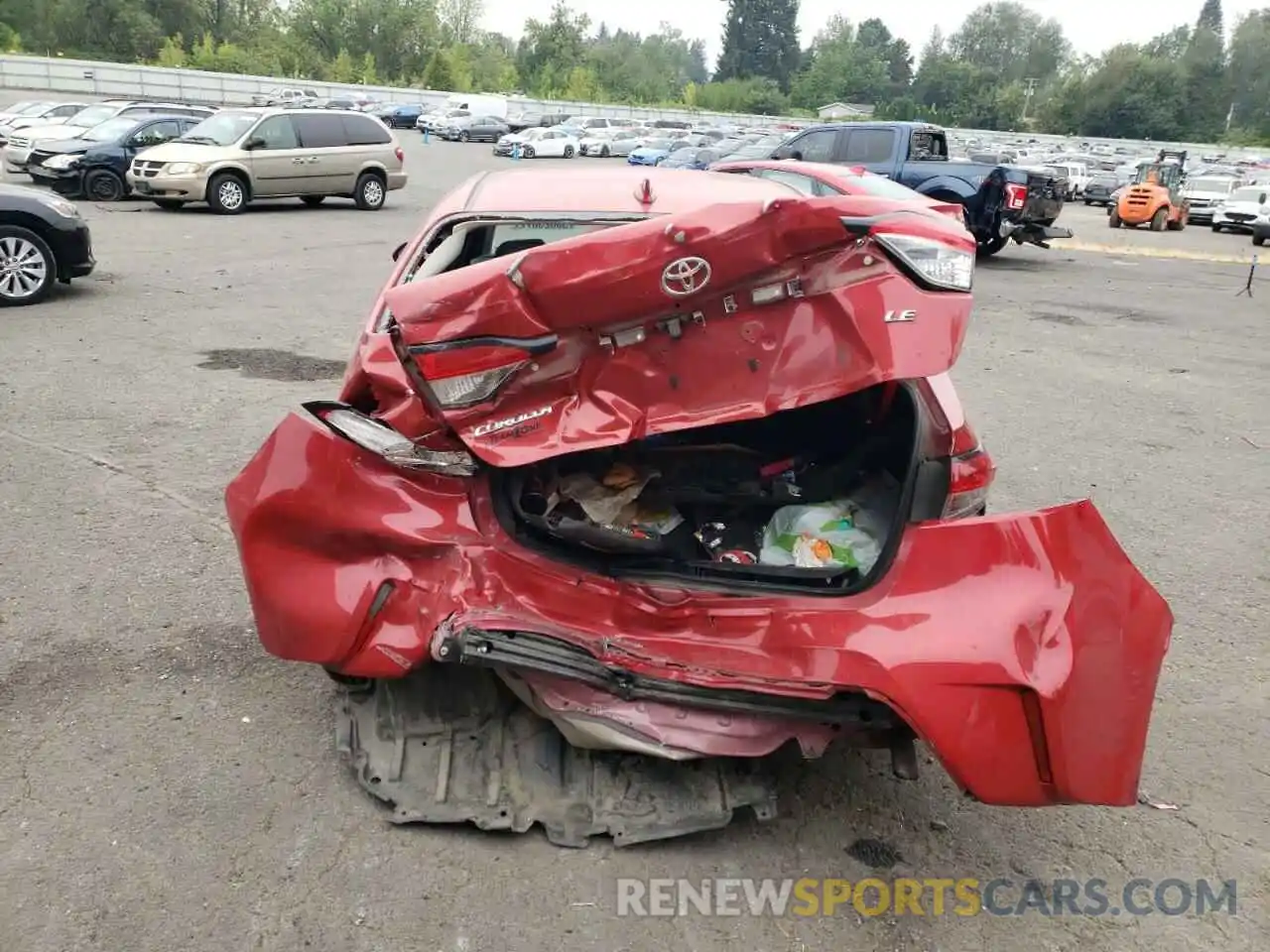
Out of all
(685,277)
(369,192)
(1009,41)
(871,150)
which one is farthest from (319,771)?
(1009,41)

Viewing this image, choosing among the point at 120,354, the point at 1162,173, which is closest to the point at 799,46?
the point at 1162,173

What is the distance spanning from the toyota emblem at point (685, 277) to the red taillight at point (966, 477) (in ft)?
3.44

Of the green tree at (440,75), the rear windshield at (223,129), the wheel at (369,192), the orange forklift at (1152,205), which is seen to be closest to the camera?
the rear windshield at (223,129)

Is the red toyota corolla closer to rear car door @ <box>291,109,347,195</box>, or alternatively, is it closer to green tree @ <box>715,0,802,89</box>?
rear car door @ <box>291,109,347,195</box>

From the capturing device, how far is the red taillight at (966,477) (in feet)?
9.53

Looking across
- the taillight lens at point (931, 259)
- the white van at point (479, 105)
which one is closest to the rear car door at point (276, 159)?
the taillight lens at point (931, 259)

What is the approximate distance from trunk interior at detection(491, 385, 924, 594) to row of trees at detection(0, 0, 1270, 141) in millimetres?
75352

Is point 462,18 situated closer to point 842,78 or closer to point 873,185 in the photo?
point 842,78

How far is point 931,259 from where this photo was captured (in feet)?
7.75

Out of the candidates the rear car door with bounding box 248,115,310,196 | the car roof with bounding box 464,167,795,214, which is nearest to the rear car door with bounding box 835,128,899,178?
the rear car door with bounding box 248,115,310,196

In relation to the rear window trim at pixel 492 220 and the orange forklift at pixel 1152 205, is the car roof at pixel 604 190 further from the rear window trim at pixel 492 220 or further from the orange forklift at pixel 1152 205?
the orange forklift at pixel 1152 205

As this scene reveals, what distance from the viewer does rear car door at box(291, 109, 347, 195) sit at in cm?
1728

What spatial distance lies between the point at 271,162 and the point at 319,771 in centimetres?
1606

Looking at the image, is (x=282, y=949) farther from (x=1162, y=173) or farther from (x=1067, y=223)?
(x=1162, y=173)
